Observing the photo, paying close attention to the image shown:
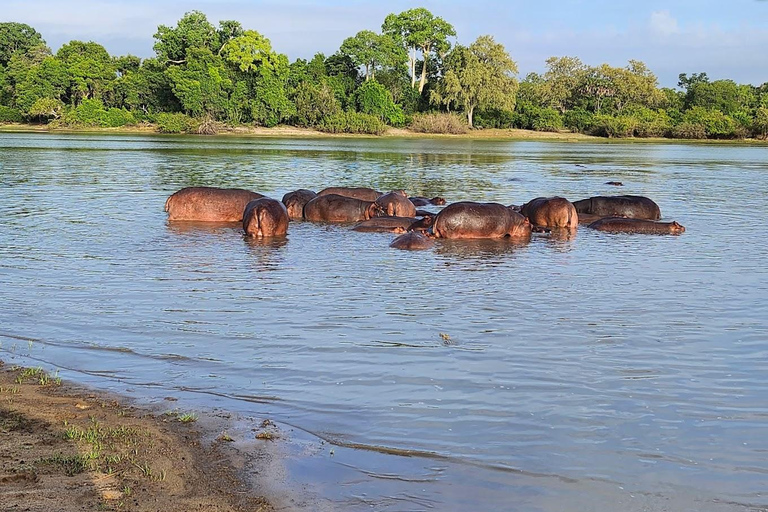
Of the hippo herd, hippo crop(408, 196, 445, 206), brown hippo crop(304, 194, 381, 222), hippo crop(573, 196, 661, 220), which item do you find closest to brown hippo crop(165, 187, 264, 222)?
the hippo herd

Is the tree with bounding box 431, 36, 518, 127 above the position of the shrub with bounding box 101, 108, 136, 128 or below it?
above

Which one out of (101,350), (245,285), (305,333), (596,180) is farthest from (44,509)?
(596,180)

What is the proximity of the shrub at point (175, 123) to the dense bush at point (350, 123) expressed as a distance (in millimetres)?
12655

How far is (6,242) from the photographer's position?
12852 mm

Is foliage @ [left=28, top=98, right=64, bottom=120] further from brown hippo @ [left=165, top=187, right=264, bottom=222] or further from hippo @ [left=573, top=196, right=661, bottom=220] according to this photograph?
hippo @ [left=573, top=196, right=661, bottom=220]

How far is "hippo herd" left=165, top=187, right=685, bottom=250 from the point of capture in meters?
14.1

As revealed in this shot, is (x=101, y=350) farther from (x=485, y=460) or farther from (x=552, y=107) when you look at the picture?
(x=552, y=107)

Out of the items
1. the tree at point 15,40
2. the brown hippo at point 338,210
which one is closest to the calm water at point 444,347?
the brown hippo at point 338,210

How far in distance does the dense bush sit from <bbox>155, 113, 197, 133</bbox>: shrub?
41.5 ft

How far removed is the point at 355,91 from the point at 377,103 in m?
3.09

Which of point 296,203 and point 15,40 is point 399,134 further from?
point 296,203

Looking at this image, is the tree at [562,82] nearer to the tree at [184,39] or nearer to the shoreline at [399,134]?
the shoreline at [399,134]

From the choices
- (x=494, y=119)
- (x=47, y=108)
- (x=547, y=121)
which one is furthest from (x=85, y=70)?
(x=547, y=121)

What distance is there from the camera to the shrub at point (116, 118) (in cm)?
7675
